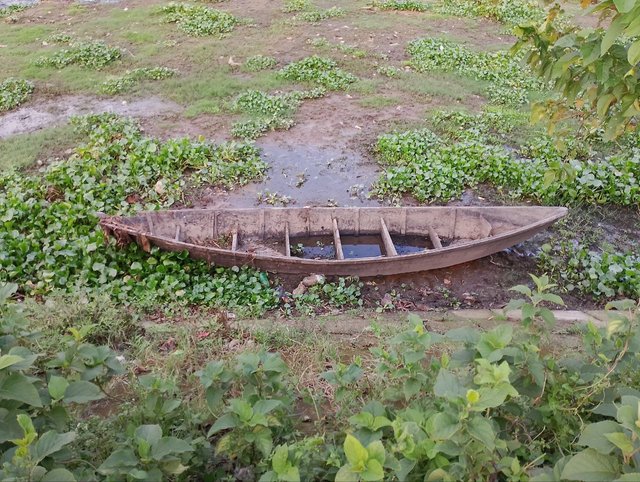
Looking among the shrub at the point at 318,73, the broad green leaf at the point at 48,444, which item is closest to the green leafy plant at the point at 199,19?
the shrub at the point at 318,73

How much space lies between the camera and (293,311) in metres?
5.91

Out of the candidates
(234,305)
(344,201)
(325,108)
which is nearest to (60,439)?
(234,305)

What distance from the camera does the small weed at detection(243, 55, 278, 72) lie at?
11711mm

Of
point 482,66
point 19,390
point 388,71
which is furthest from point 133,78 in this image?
point 19,390

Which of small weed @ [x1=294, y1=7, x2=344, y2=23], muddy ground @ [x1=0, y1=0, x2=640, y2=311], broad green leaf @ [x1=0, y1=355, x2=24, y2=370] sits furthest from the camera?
small weed @ [x1=294, y1=7, x2=344, y2=23]

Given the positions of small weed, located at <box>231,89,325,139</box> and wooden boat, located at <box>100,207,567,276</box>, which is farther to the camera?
small weed, located at <box>231,89,325,139</box>

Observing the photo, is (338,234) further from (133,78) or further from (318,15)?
(318,15)

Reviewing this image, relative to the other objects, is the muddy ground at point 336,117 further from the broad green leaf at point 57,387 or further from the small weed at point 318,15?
the broad green leaf at point 57,387

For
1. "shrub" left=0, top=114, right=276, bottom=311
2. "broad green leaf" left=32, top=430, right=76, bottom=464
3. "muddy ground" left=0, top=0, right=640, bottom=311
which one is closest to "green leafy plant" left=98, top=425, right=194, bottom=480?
"broad green leaf" left=32, top=430, right=76, bottom=464

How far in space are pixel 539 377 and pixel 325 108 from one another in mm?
8746

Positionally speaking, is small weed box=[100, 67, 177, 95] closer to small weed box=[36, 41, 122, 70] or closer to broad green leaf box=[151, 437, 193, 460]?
small weed box=[36, 41, 122, 70]

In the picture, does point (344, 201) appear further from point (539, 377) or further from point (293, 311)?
point (539, 377)

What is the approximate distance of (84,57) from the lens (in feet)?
38.8

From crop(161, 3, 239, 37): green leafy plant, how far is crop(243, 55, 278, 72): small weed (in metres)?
2.28
